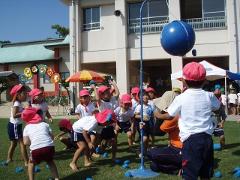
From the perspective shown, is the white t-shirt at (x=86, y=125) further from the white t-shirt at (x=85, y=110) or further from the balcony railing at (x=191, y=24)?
the balcony railing at (x=191, y=24)

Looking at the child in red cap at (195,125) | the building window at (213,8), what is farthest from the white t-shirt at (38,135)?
the building window at (213,8)

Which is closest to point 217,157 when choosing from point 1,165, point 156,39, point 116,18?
point 1,165

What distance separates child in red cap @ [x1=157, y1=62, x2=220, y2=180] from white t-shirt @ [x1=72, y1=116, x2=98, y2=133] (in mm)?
3054

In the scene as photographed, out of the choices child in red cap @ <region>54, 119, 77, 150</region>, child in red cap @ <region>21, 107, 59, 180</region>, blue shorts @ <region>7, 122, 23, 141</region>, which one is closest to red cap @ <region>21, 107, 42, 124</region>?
child in red cap @ <region>21, 107, 59, 180</region>

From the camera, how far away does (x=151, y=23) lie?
924 inches

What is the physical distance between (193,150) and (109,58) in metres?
19.9

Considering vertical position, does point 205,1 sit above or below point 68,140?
above

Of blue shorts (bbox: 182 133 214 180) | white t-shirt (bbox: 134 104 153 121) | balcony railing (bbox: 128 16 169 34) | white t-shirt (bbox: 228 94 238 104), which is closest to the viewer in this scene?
blue shorts (bbox: 182 133 214 180)

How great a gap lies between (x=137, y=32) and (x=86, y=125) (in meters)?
16.8

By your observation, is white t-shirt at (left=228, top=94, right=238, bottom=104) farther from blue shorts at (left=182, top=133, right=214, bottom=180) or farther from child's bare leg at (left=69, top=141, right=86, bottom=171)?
blue shorts at (left=182, top=133, right=214, bottom=180)

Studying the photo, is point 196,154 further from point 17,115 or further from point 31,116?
point 17,115

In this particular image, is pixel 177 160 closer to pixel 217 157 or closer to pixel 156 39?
pixel 217 157

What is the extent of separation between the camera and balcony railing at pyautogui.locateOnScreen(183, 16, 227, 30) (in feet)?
72.1

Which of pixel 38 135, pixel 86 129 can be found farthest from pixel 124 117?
pixel 38 135
